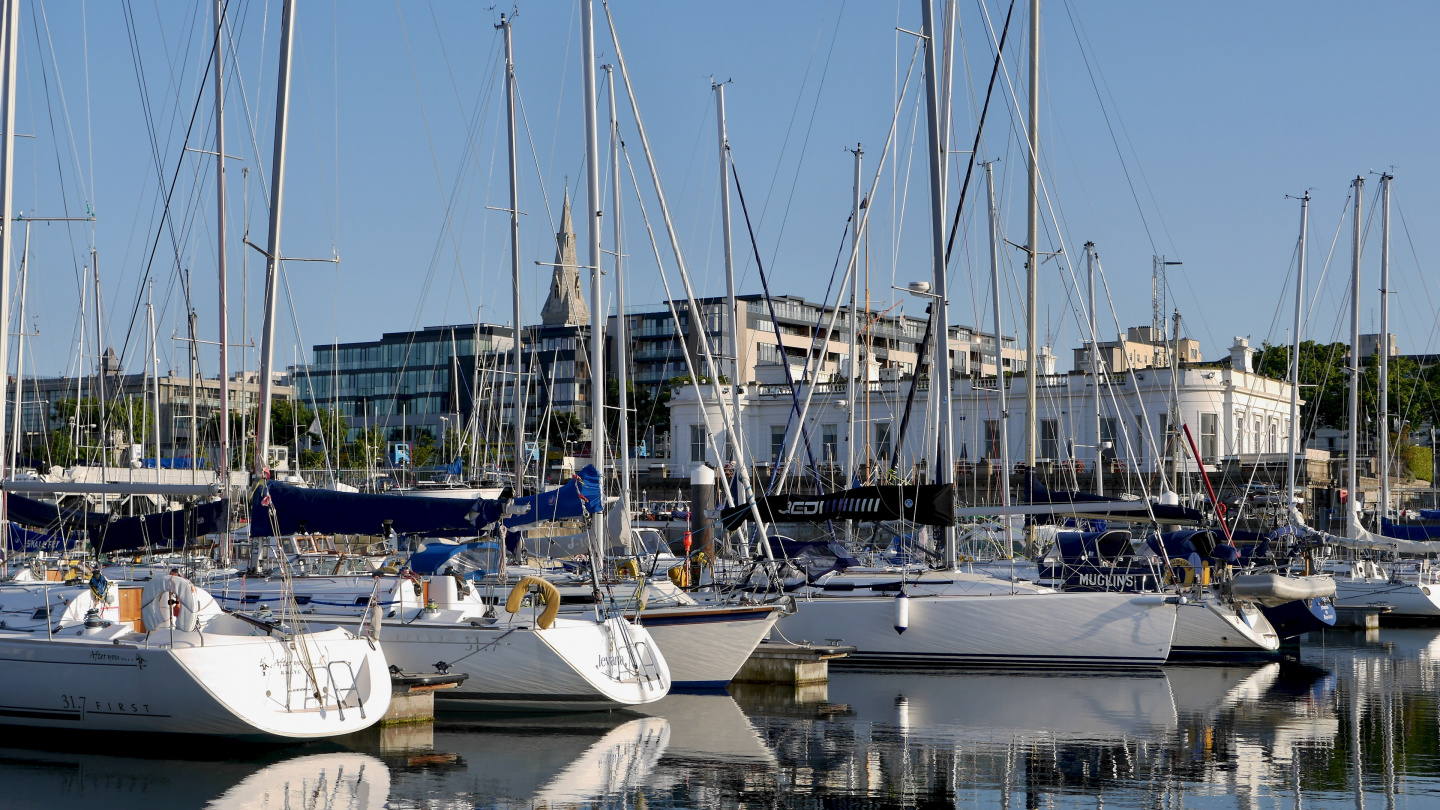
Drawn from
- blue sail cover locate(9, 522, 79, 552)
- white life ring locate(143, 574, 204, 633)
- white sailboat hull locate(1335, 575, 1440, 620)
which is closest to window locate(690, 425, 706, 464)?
white sailboat hull locate(1335, 575, 1440, 620)

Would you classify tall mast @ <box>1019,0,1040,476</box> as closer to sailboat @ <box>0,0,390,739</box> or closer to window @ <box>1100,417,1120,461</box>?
sailboat @ <box>0,0,390,739</box>

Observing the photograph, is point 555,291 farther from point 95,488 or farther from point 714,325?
point 95,488

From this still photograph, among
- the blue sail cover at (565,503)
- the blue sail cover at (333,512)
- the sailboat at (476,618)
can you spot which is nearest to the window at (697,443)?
the blue sail cover at (565,503)

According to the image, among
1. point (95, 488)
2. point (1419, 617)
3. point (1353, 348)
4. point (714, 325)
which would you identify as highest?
point (714, 325)

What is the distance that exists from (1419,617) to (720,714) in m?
23.1

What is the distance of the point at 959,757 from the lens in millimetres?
16016

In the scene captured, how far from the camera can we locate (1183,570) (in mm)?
26922

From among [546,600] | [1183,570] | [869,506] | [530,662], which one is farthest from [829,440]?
[530,662]

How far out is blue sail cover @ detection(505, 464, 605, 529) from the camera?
21.0m

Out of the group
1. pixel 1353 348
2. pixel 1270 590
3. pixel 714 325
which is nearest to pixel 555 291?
pixel 714 325

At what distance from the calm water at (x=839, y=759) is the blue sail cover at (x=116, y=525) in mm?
4789

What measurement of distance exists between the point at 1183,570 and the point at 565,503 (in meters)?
12.6

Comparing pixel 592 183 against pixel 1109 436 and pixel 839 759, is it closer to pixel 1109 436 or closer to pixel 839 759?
pixel 839 759

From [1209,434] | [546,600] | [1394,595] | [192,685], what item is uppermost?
[1209,434]
